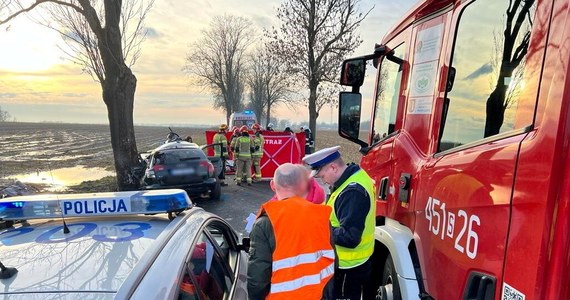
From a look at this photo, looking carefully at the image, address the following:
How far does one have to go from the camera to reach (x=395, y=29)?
3.42 m

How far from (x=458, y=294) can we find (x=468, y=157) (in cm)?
63

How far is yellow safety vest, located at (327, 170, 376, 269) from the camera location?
2.88 meters

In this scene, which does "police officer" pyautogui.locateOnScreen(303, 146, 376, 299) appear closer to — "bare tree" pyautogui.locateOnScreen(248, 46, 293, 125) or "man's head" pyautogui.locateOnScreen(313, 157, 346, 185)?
"man's head" pyautogui.locateOnScreen(313, 157, 346, 185)

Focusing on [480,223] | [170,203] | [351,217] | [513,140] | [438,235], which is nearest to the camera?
[513,140]

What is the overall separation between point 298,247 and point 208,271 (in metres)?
0.56

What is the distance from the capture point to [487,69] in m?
2.05

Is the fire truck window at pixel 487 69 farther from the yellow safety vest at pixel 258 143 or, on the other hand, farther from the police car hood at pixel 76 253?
the yellow safety vest at pixel 258 143

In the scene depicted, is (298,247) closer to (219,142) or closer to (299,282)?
(299,282)

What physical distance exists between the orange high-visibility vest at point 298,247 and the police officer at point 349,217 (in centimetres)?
32

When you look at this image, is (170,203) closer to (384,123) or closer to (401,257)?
(401,257)

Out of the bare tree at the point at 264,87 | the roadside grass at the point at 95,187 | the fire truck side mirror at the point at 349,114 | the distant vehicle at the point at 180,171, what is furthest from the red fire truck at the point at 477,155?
the bare tree at the point at 264,87

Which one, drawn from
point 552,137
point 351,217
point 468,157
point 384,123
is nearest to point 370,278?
point 351,217

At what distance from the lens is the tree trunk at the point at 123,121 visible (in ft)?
35.4

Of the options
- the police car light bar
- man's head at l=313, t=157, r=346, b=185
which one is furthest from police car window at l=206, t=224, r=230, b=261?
man's head at l=313, t=157, r=346, b=185
